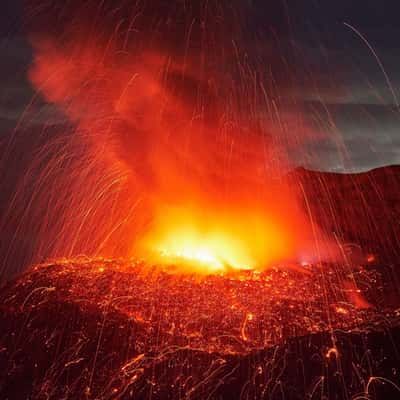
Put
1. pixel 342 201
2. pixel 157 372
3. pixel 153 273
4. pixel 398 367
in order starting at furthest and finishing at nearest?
pixel 342 201, pixel 153 273, pixel 157 372, pixel 398 367

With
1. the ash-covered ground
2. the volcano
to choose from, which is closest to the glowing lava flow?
the volcano

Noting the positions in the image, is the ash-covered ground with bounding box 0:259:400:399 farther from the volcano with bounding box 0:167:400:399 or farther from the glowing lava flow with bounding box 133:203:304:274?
the glowing lava flow with bounding box 133:203:304:274

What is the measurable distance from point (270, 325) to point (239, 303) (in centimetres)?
179

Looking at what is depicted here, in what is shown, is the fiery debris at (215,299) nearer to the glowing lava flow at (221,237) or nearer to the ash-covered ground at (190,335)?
the ash-covered ground at (190,335)

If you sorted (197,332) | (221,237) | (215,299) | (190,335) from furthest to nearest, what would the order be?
(221,237) → (215,299) → (197,332) → (190,335)

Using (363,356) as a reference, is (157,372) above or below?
below

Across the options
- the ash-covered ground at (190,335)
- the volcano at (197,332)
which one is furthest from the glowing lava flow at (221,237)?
the ash-covered ground at (190,335)

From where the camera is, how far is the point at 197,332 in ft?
42.9

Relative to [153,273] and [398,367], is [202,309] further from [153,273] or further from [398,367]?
[398,367]

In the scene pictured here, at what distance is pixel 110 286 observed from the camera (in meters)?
16.3

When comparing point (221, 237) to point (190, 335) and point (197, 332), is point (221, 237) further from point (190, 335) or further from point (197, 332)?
point (190, 335)

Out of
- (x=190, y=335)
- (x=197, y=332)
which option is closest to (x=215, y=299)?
(x=197, y=332)

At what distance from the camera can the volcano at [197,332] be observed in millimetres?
9578

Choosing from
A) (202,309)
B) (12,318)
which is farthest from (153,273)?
(12,318)
